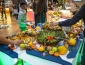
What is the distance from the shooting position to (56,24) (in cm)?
240

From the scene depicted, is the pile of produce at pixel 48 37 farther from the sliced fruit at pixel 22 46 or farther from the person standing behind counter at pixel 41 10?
the person standing behind counter at pixel 41 10

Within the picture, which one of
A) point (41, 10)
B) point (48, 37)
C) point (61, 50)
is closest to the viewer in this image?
point (61, 50)

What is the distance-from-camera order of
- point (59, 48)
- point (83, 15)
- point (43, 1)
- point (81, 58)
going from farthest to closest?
point (43, 1)
point (81, 58)
point (83, 15)
point (59, 48)

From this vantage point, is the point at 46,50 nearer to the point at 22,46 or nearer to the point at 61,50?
the point at 61,50

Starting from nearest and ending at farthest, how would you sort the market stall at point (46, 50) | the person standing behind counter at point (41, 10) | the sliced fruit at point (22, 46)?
1. the market stall at point (46, 50)
2. the sliced fruit at point (22, 46)
3. the person standing behind counter at point (41, 10)

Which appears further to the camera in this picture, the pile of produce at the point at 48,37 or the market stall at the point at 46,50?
the pile of produce at the point at 48,37

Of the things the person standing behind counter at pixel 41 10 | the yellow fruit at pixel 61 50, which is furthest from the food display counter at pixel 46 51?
the person standing behind counter at pixel 41 10

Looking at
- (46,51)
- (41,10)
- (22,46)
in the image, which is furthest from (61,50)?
(41,10)

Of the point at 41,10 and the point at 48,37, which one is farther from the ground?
the point at 41,10

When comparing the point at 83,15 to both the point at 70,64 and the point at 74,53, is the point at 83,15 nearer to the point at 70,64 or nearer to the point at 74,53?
the point at 74,53

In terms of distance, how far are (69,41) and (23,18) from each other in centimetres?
193

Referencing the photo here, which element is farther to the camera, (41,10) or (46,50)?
(41,10)

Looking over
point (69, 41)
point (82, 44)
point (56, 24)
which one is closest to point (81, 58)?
point (82, 44)

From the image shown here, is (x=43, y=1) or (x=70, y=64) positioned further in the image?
(x=43, y=1)
